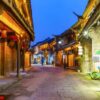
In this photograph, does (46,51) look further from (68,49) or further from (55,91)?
(55,91)

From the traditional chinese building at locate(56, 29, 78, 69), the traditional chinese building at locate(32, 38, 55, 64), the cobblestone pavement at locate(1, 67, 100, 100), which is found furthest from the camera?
the traditional chinese building at locate(32, 38, 55, 64)

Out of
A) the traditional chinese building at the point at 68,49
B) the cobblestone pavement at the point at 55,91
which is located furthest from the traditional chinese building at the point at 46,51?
the cobblestone pavement at the point at 55,91

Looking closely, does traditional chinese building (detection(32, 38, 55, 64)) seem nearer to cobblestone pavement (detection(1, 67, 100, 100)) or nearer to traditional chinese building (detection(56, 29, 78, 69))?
traditional chinese building (detection(56, 29, 78, 69))

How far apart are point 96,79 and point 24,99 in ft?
57.5

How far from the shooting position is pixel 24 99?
17.1 metres

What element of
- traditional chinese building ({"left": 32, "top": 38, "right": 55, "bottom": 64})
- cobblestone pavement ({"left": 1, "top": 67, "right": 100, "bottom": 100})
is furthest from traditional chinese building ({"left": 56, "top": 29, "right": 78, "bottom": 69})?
cobblestone pavement ({"left": 1, "top": 67, "right": 100, "bottom": 100})

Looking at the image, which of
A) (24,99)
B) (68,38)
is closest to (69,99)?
(24,99)

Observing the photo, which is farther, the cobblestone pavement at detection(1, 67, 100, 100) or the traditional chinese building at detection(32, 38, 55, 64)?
the traditional chinese building at detection(32, 38, 55, 64)

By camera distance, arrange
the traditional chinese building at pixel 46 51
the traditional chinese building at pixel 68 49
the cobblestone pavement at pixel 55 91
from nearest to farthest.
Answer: the cobblestone pavement at pixel 55 91
the traditional chinese building at pixel 68 49
the traditional chinese building at pixel 46 51

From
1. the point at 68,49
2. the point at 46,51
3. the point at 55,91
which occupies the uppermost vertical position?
the point at 46,51

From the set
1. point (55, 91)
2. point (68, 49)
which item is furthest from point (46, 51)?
point (55, 91)

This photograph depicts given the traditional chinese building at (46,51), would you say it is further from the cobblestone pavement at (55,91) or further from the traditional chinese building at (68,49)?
the cobblestone pavement at (55,91)

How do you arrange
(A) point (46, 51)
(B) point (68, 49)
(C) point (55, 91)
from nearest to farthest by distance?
(C) point (55, 91), (B) point (68, 49), (A) point (46, 51)

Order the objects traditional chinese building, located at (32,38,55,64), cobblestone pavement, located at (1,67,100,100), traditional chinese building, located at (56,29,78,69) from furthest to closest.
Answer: traditional chinese building, located at (32,38,55,64) → traditional chinese building, located at (56,29,78,69) → cobblestone pavement, located at (1,67,100,100)
